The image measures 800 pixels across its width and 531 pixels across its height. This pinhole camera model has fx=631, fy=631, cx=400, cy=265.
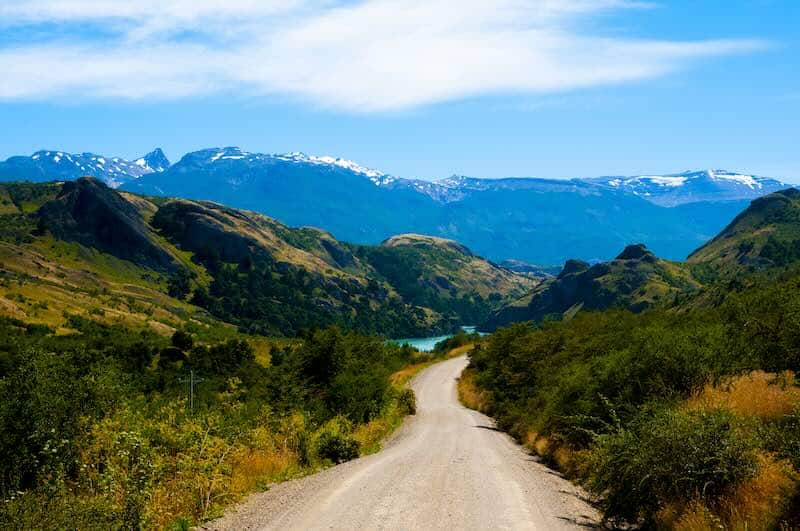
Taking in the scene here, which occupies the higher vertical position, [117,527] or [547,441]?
[117,527]

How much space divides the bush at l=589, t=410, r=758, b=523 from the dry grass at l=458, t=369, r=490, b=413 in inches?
1800

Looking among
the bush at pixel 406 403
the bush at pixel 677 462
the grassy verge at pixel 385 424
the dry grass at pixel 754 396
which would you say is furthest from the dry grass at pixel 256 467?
the bush at pixel 406 403

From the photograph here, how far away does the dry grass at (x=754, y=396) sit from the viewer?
15828 millimetres

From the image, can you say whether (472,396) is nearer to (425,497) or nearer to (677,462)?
(425,497)

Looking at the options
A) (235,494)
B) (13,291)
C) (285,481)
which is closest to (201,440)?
(235,494)

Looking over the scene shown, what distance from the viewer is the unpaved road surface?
14633mm

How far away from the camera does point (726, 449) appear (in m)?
12.7

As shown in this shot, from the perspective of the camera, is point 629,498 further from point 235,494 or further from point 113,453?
point 113,453

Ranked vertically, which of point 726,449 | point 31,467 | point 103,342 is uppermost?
point 726,449

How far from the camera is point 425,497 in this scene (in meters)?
17.0

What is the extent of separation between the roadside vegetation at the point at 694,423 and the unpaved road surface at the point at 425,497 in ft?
4.72

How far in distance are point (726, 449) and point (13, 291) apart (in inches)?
5967

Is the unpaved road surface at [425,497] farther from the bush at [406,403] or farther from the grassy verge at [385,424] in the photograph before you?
the bush at [406,403]

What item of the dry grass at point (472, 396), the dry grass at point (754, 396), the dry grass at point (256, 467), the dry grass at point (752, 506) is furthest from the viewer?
the dry grass at point (472, 396)
